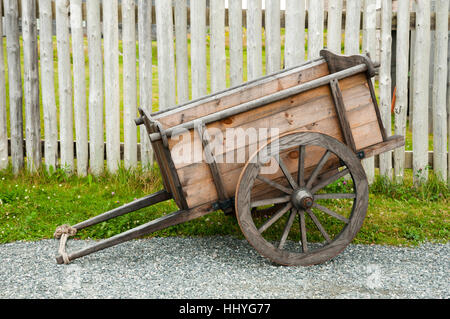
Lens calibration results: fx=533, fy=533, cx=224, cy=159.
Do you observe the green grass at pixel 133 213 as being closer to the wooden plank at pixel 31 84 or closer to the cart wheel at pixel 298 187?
the wooden plank at pixel 31 84

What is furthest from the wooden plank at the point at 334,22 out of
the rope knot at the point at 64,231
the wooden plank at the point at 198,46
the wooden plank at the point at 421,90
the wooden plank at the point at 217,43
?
the rope knot at the point at 64,231

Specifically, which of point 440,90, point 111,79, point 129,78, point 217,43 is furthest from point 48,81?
point 440,90

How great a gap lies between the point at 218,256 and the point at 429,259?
1.40 metres

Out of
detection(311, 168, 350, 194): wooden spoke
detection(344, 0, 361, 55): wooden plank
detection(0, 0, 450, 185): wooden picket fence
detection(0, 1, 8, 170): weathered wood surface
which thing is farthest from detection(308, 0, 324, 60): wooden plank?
detection(0, 1, 8, 170): weathered wood surface

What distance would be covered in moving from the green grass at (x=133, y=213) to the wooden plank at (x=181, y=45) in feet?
2.68

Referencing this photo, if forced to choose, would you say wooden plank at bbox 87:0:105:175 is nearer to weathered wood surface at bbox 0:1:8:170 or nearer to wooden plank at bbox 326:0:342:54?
weathered wood surface at bbox 0:1:8:170

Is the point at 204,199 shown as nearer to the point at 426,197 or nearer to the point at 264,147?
the point at 264,147

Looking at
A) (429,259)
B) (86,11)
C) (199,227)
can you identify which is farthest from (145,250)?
(86,11)

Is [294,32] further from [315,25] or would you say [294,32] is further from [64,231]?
[64,231]

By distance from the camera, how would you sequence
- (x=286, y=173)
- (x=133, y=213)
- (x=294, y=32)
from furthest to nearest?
(x=294, y=32) < (x=133, y=213) < (x=286, y=173)

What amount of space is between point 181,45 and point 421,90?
224cm

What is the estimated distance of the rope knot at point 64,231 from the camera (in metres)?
3.89

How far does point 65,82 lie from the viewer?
16.8ft

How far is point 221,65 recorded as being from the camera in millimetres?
4941
